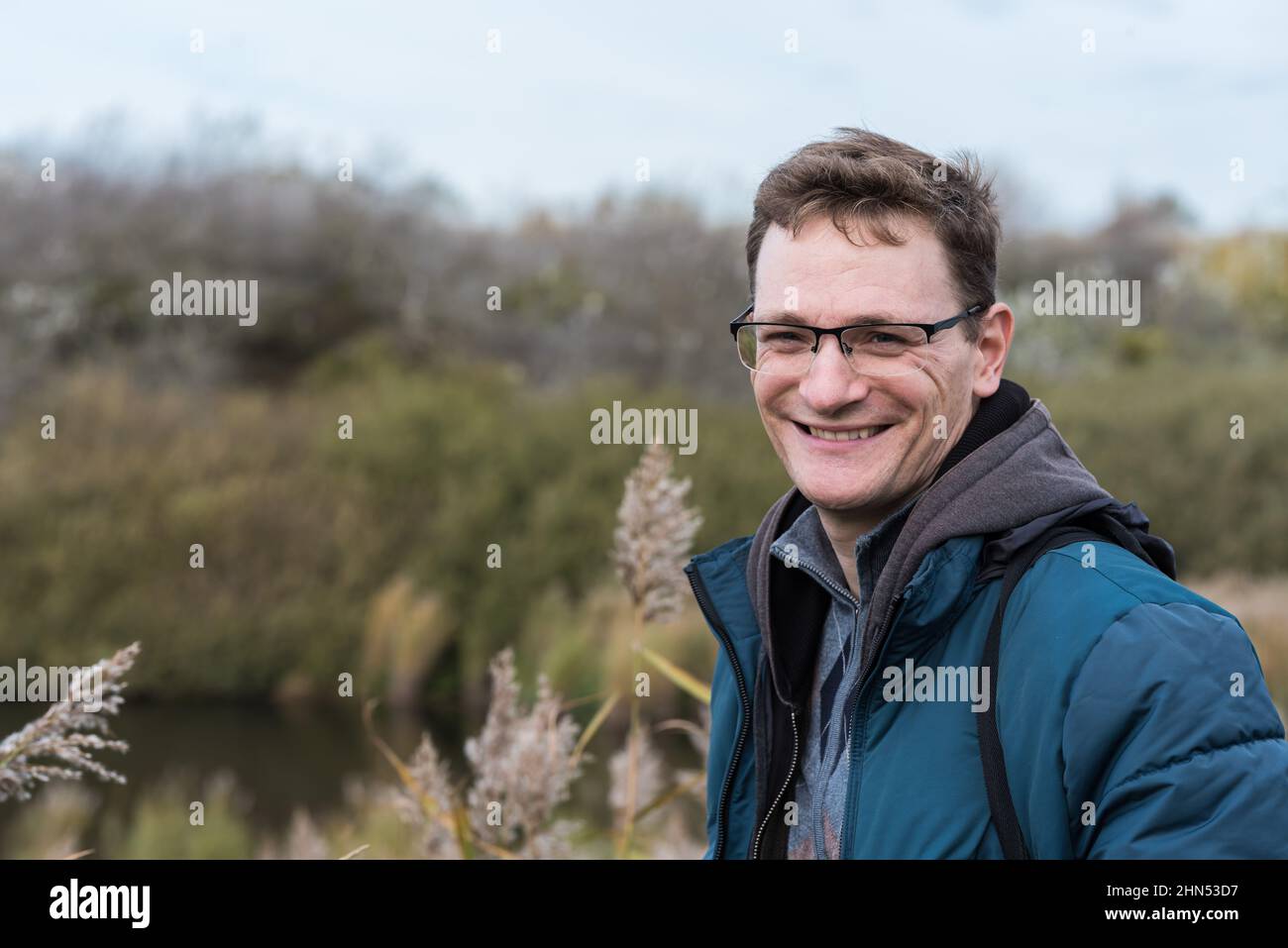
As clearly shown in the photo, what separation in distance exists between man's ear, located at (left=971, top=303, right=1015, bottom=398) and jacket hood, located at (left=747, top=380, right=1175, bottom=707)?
0.07 feet

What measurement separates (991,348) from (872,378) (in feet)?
Result: 0.71

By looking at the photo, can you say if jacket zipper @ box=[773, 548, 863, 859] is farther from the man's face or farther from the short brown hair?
the short brown hair

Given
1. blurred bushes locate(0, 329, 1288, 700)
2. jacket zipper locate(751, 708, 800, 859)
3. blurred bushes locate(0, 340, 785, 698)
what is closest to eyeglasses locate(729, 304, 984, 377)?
jacket zipper locate(751, 708, 800, 859)

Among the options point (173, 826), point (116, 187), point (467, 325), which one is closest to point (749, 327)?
point (173, 826)

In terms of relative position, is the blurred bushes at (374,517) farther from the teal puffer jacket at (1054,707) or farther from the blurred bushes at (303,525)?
the teal puffer jacket at (1054,707)

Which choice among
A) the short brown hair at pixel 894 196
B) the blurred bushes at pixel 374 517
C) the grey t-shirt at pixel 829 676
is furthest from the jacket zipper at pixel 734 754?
the blurred bushes at pixel 374 517

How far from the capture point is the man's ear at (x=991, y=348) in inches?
77.9

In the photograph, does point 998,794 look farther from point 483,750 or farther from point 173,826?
point 173,826

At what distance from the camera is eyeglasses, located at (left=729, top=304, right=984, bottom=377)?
1908 millimetres

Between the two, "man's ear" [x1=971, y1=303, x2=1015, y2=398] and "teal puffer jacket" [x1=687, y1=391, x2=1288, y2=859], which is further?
"man's ear" [x1=971, y1=303, x2=1015, y2=398]

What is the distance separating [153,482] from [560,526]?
3.85m

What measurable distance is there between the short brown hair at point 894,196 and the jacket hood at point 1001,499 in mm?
159
